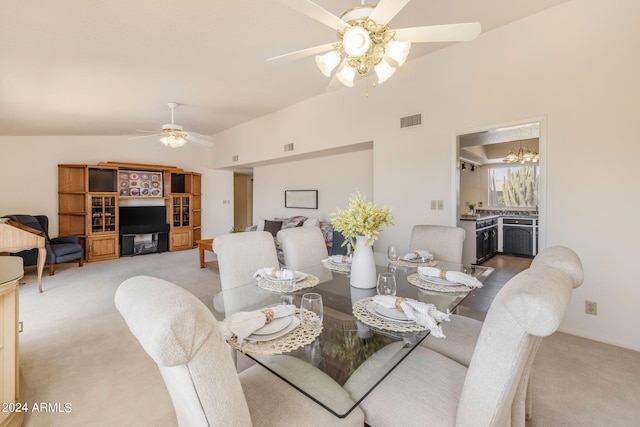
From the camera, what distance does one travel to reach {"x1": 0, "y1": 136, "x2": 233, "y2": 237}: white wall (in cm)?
537

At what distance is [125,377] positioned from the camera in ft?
6.69

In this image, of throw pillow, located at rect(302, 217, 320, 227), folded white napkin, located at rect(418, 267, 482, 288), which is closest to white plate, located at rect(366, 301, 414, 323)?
folded white napkin, located at rect(418, 267, 482, 288)

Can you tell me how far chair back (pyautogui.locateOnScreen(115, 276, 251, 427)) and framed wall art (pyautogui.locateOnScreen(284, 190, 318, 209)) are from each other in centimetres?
498

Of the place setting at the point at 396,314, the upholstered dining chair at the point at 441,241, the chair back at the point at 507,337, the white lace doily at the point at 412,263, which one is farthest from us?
the upholstered dining chair at the point at 441,241

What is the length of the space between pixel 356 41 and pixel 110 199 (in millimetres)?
6505

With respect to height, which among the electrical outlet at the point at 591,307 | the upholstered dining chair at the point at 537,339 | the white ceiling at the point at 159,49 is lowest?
the electrical outlet at the point at 591,307

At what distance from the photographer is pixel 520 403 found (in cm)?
113

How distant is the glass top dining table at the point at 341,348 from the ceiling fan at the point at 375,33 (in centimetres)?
149

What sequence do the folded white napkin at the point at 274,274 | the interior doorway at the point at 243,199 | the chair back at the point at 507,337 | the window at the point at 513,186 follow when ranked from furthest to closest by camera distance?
the interior doorway at the point at 243,199, the window at the point at 513,186, the folded white napkin at the point at 274,274, the chair back at the point at 507,337

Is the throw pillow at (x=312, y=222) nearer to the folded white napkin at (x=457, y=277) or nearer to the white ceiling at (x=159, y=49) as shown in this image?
the white ceiling at (x=159, y=49)

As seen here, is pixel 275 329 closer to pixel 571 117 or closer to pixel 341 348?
pixel 341 348

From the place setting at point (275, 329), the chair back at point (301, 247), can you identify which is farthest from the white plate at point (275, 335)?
the chair back at point (301, 247)

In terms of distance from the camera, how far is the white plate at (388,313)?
1276mm

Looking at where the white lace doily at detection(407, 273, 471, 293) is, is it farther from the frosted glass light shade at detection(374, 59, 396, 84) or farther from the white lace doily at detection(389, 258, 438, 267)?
the frosted glass light shade at detection(374, 59, 396, 84)
